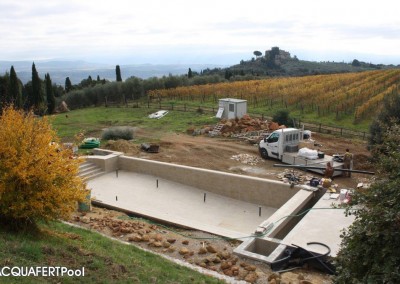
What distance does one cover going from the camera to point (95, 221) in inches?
531

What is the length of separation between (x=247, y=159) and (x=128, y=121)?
1714 cm

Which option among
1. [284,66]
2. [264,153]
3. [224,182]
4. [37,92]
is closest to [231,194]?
[224,182]

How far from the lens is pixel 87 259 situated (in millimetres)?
8438

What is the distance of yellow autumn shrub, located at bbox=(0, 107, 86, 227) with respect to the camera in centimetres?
909

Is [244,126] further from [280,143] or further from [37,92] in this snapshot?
[37,92]

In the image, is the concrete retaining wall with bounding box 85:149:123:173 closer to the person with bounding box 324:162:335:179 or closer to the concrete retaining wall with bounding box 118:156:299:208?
the concrete retaining wall with bounding box 118:156:299:208

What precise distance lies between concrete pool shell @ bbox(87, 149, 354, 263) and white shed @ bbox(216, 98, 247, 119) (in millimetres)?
13892

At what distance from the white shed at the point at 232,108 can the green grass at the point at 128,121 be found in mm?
1109

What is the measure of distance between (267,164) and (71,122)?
22639 millimetres

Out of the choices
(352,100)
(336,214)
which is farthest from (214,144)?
(352,100)

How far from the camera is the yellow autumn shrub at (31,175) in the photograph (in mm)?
9094

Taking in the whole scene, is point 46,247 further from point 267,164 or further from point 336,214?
point 267,164

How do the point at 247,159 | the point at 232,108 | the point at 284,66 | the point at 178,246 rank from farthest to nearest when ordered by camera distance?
the point at 284,66 → the point at 232,108 → the point at 247,159 → the point at 178,246

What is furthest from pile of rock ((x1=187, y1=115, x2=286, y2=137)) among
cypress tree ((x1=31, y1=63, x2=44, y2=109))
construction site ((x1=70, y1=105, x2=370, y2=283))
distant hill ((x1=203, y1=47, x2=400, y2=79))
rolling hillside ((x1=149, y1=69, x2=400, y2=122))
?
distant hill ((x1=203, y1=47, x2=400, y2=79))
